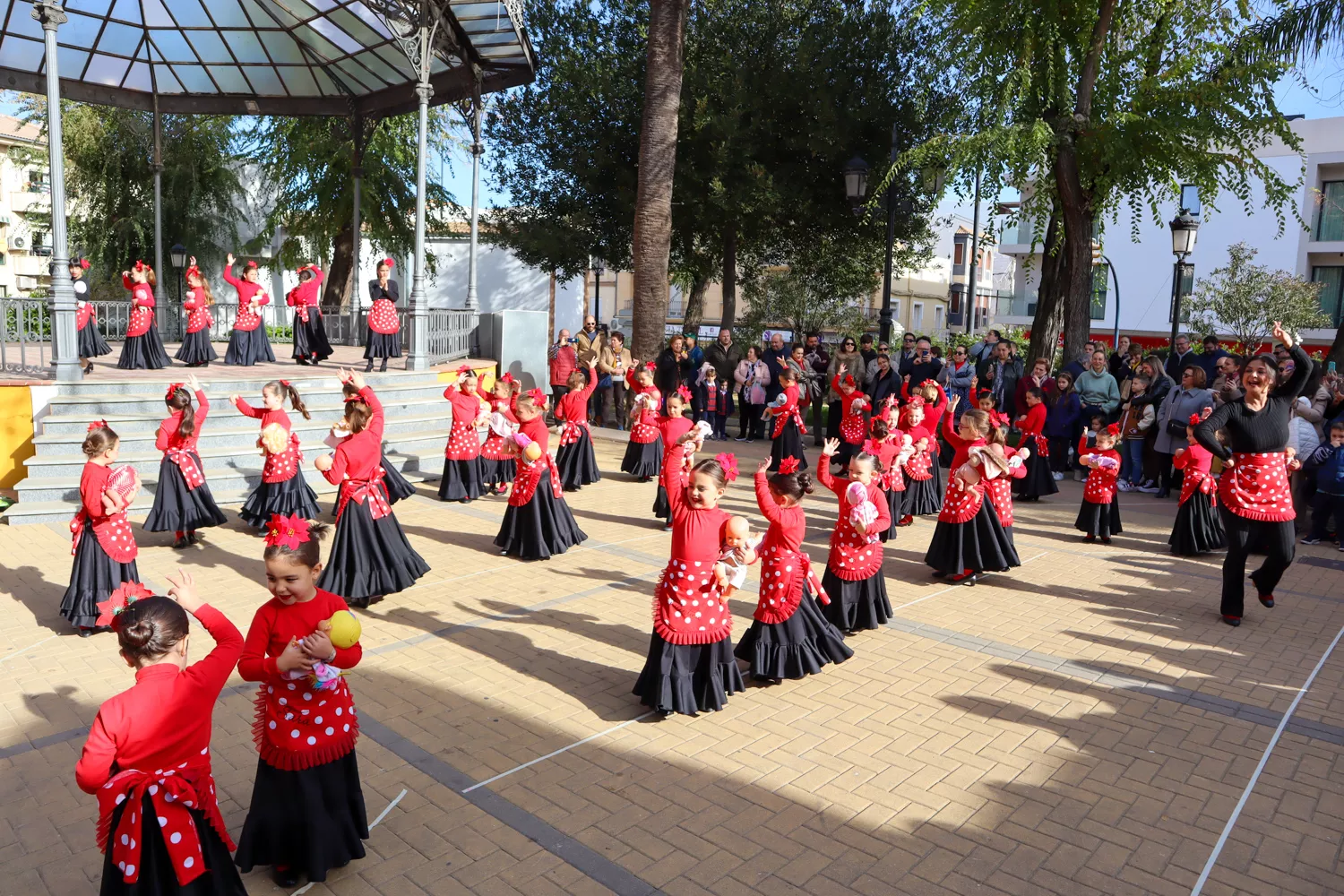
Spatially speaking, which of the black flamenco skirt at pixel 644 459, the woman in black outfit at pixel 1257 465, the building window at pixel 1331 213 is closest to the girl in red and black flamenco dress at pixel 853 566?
the woman in black outfit at pixel 1257 465

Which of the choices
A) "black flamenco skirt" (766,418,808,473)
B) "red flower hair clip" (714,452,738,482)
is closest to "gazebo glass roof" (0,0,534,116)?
"black flamenco skirt" (766,418,808,473)

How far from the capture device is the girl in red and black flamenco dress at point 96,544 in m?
6.77

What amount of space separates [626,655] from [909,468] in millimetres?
5414

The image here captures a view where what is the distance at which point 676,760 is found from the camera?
520 cm

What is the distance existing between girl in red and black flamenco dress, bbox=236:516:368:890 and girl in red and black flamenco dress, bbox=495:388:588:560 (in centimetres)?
483

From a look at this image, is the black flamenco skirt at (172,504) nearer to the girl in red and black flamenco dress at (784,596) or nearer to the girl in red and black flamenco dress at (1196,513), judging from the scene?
the girl in red and black flamenco dress at (784,596)

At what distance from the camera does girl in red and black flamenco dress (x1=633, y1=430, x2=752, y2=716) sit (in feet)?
18.2

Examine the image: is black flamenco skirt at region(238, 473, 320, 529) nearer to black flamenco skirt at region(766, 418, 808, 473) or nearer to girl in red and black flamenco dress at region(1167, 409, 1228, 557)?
black flamenco skirt at region(766, 418, 808, 473)

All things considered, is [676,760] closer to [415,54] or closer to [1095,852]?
[1095,852]

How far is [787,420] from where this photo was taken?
12.3 metres

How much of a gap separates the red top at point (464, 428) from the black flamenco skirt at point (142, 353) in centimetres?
587

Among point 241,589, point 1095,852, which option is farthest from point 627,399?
point 1095,852

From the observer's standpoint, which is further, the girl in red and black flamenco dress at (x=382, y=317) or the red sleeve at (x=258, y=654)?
the girl in red and black flamenco dress at (x=382, y=317)

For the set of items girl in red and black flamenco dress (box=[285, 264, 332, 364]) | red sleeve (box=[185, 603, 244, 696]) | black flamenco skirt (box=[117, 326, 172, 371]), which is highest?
girl in red and black flamenco dress (box=[285, 264, 332, 364])
